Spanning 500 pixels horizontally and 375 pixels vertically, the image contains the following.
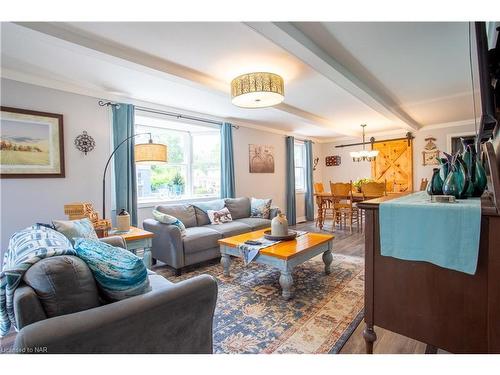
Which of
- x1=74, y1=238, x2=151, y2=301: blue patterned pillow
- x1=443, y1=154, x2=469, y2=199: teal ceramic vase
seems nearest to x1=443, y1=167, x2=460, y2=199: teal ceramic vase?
x1=443, y1=154, x2=469, y2=199: teal ceramic vase

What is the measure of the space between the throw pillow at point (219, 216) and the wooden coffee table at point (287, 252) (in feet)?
3.17

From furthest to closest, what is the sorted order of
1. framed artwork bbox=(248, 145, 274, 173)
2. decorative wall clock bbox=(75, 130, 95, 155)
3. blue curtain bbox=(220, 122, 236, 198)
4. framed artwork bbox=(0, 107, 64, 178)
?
framed artwork bbox=(248, 145, 274, 173)
blue curtain bbox=(220, 122, 236, 198)
decorative wall clock bbox=(75, 130, 95, 155)
framed artwork bbox=(0, 107, 64, 178)

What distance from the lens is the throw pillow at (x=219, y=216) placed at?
398 centimetres

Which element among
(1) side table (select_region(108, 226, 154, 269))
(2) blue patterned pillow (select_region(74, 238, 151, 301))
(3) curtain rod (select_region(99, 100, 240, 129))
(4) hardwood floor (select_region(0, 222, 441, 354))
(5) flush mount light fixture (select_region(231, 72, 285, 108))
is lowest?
(4) hardwood floor (select_region(0, 222, 441, 354))

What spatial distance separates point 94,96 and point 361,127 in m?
5.40

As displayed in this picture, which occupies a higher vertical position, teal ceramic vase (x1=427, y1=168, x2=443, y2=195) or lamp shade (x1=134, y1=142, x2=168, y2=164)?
lamp shade (x1=134, y1=142, x2=168, y2=164)

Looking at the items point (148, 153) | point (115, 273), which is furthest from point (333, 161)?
point (115, 273)

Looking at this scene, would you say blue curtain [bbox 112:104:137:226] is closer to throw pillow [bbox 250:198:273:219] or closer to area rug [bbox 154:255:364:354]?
area rug [bbox 154:255:364:354]

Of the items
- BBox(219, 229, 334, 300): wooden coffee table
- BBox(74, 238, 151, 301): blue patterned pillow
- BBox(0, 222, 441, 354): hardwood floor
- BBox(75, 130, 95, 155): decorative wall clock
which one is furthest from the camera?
BBox(75, 130, 95, 155): decorative wall clock

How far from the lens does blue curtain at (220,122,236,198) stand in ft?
15.6

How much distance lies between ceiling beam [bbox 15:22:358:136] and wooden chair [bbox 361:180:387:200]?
325 centimetres

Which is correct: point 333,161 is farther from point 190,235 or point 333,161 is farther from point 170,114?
point 190,235

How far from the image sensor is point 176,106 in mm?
4035
